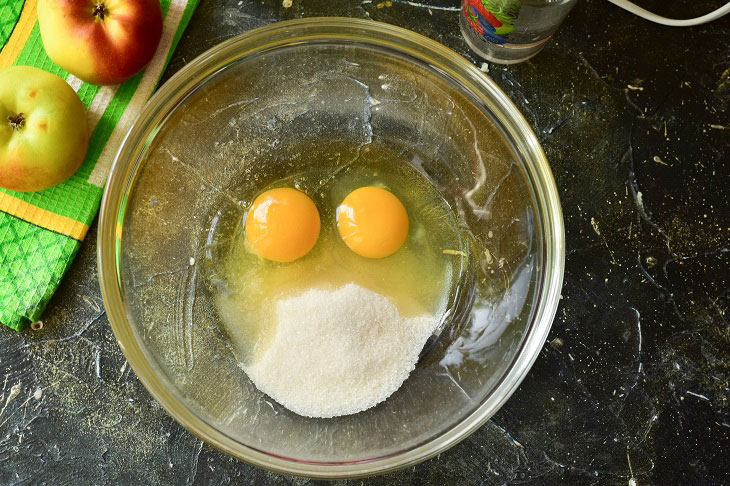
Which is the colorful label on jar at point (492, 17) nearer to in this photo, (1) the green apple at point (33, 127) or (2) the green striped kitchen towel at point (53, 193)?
(2) the green striped kitchen towel at point (53, 193)

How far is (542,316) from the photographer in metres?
1.59

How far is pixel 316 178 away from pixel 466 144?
0.46 meters

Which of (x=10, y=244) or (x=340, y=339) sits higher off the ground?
(x=10, y=244)

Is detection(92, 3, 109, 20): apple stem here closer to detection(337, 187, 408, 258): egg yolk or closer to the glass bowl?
the glass bowl

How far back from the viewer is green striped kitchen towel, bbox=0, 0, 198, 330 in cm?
163

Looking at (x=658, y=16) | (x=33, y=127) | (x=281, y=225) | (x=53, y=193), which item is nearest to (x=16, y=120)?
(x=33, y=127)

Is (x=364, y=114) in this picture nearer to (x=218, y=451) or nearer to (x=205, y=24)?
(x=205, y=24)

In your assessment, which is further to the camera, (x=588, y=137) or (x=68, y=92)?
(x=588, y=137)

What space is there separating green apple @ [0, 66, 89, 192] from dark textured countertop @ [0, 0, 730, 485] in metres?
0.35

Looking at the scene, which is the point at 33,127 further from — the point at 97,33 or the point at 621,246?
the point at 621,246

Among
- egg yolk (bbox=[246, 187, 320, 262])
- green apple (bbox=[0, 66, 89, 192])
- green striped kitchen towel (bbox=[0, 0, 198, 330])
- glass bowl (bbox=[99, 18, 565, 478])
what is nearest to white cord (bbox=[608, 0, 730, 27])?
glass bowl (bbox=[99, 18, 565, 478])

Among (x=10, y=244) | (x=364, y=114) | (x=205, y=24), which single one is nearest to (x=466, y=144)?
(x=364, y=114)

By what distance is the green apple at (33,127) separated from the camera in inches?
58.8

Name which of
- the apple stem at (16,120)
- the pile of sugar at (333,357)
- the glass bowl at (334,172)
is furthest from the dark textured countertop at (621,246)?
the apple stem at (16,120)
